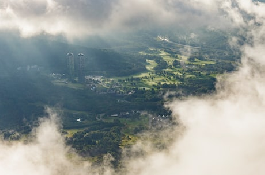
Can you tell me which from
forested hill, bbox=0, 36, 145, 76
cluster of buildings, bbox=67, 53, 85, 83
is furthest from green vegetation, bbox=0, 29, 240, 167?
cluster of buildings, bbox=67, 53, 85, 83

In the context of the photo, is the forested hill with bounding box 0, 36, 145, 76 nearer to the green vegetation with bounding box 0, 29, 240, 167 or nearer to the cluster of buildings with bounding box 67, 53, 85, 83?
the green vegetation with bounding box 0, 29, 240, 167

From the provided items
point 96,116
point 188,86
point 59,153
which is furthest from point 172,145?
point 188,86

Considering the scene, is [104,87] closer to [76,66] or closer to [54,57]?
[76,66]

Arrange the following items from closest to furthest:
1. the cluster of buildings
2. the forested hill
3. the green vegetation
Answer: the green vegetation < the cluster of buildings < the forested hill

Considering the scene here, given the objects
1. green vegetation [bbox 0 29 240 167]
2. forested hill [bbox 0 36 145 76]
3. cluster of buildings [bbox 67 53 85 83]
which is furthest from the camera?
forested hill [bbox 0 36 145 76]

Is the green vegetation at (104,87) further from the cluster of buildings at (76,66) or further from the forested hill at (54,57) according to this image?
the cluster of buildings at (76,66)

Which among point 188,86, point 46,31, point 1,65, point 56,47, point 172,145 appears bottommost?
point 172,145

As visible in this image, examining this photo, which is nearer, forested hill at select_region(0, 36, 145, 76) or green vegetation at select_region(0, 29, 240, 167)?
green vegetation at select_region(0, 29, 240, 167)

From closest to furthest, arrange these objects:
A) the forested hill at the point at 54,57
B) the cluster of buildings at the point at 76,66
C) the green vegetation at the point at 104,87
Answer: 1. the green vegetation at the point at 104,87
2. the cluster of buildings at the point at 76,66
3. the forested hill at the point at 54,57

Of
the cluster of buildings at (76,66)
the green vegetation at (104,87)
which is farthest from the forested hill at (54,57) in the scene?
the cluster of buildings at (76,66)

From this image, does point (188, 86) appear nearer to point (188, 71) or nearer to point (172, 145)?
point (188, 71)

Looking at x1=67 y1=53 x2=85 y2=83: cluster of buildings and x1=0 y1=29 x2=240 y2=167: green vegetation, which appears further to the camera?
x1=67 y1=53 x2=85 y2=83: cluster of buildings
